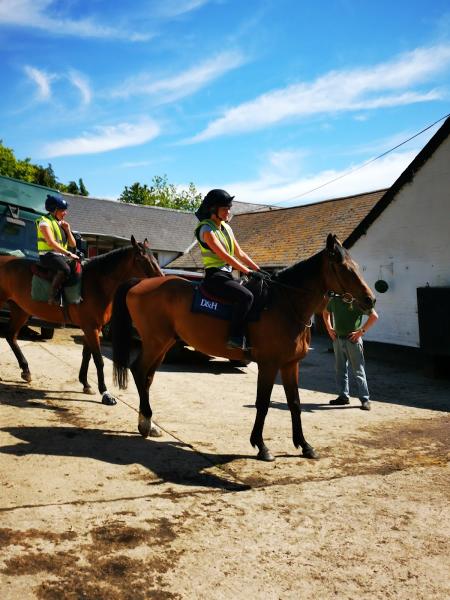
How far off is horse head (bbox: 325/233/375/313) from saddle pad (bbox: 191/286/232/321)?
3.76 ft

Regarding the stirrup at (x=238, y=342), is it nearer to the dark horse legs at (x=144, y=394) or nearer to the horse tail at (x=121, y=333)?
the dark horse legs at (x=144, y=394)

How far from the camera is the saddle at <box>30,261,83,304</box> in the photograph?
7.14 meters

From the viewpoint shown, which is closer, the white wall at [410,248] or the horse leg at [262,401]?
the horse leg at [262,401]

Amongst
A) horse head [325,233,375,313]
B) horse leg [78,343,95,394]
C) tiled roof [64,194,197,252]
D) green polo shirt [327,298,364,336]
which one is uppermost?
tiled roof [64,194,197,252]

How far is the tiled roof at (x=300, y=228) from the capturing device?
862 inches

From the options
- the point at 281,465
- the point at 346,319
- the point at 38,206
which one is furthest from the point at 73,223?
the point at 281,465

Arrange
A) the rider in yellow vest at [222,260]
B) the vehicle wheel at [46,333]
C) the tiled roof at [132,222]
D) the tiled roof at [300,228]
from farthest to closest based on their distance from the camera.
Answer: the tiled roof at [132,222]
the tiled roof at [300,228]
the vehicle wheel at [46,333]
the rider in yellow vest at [222,260]

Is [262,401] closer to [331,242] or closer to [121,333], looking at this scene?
[331,242]

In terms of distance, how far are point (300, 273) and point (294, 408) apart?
1.45 metres

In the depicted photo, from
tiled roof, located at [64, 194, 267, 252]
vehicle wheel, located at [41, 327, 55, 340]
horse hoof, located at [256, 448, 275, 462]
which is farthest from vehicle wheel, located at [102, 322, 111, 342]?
tiled roof, located at [64, 194, 267, 252]

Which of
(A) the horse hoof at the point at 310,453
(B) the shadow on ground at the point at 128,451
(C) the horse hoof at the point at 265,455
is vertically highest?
(B) the shadow on ground at the point at 128,451

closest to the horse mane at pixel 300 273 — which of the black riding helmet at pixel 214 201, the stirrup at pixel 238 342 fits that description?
the stirrup at pixel 238 342

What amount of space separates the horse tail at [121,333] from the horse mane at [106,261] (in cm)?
110

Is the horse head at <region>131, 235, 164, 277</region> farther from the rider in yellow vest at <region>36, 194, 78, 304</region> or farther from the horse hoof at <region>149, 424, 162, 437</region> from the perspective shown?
the horse hoof at <region>149, 424, 162, 437</region>
